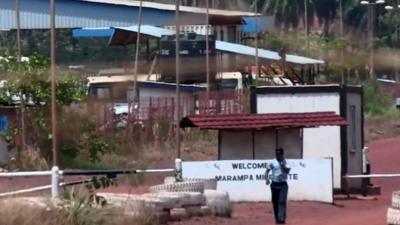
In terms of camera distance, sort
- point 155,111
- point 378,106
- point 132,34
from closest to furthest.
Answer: point 155,111
point 132,34
point 378,106

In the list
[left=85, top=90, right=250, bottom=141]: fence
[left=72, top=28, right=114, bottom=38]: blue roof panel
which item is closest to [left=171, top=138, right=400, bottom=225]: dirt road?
[left=85, top=90, right=250, bottom=141]: fence

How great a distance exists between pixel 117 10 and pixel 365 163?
99.6ft

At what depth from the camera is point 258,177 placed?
30.4 m

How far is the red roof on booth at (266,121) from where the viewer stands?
31.4 meters

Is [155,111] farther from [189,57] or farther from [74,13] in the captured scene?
[74,13]

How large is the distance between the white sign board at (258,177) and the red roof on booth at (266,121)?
3.96 feet

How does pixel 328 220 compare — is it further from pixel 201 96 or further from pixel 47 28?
pixel 47 28

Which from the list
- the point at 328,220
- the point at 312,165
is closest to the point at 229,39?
the point at 312,165

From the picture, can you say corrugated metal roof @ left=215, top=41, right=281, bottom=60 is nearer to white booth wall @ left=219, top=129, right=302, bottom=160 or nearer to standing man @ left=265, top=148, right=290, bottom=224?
white booth wall @ left=219, top=129, right=302, bottom=160

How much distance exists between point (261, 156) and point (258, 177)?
6.78ft

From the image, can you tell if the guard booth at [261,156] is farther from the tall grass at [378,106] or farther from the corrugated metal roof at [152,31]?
the tall grass at [378,106]

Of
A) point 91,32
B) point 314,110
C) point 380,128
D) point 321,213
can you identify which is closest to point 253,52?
point 91,32

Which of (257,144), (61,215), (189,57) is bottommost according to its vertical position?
(61,215)

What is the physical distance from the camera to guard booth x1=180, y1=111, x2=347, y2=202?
30359mm
